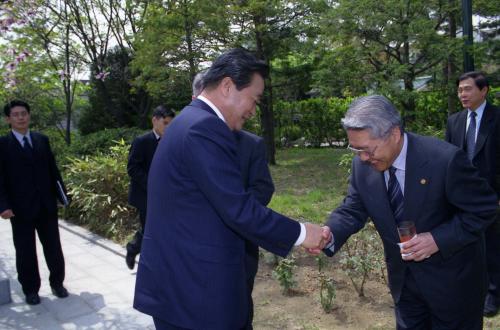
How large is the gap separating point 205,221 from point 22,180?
10.2 feet

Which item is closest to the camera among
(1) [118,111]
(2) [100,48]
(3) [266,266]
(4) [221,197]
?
(4) [221,197]

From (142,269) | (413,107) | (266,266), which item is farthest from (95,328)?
(413,107)

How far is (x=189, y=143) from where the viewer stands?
2.05m

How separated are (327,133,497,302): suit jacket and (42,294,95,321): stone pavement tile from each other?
306 centimetres

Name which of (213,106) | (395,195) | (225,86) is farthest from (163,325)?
(395,195)

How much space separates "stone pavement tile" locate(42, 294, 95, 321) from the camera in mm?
4394

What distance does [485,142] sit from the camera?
4.01m

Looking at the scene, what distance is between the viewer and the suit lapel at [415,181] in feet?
A: 7.49

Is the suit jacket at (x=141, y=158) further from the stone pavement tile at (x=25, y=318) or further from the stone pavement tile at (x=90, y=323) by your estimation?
the stone pavement tile at (x=25, y=318)

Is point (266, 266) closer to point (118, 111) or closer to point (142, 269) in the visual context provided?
point (142, 269)

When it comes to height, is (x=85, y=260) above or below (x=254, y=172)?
below

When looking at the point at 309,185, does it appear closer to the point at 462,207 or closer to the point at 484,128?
the point at 484,128

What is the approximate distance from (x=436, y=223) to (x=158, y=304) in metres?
1.36

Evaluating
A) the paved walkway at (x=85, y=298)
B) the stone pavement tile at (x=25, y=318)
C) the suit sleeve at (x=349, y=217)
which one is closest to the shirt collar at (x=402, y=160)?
the suit sleeve at (x=349, y=217)
